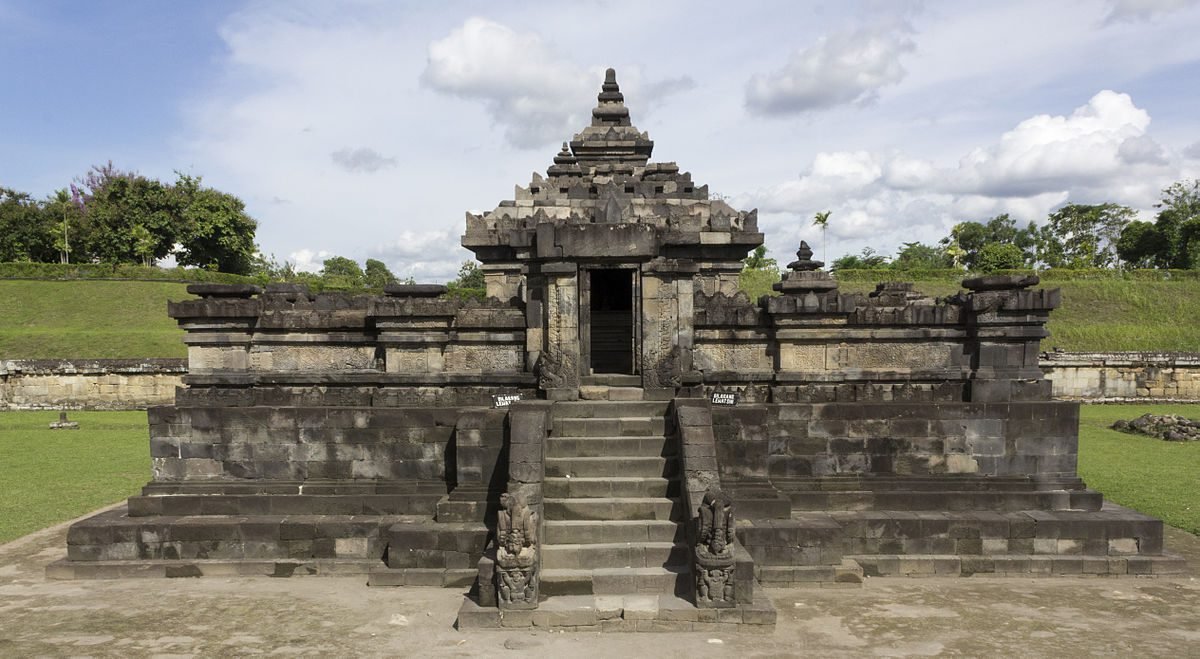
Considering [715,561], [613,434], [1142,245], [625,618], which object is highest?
[1142,245]

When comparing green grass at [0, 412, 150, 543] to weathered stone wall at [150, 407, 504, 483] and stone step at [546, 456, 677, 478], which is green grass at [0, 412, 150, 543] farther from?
stone step at [546, 456, 677, 478]

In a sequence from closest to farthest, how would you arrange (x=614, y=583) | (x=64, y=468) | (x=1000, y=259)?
(x=614, y=583) < (x=64, y=468) < (x=1000, y=259)

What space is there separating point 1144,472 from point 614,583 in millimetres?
13047

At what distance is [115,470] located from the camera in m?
14.8

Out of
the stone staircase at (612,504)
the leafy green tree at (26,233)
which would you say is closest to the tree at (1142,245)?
the stone staircase at (612,504)

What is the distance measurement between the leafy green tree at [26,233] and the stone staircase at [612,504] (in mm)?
56229

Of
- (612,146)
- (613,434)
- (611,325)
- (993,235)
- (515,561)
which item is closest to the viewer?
(515,561)

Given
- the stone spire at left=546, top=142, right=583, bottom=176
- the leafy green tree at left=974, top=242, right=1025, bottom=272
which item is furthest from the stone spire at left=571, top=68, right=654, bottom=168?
the leafy green tree at left=974, top=242, right=1025, bottom=272

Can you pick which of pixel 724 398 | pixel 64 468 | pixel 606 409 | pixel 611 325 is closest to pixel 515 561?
pixel 606 409

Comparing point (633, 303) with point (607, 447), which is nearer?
point (607, 447)

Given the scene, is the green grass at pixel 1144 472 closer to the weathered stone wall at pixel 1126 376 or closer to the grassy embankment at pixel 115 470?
the grassy embankment at pixel 115 470

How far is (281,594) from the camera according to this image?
800cm

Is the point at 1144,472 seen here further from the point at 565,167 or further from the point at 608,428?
the point at 565,167

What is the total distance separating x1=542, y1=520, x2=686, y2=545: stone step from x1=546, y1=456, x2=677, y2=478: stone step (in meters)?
0.77
